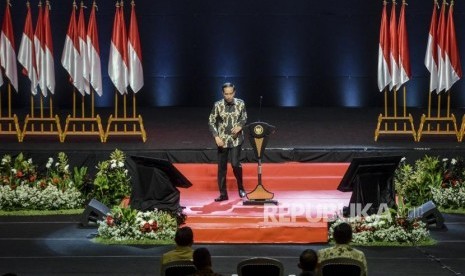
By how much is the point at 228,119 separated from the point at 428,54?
17.1 feet

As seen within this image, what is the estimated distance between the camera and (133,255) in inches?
537

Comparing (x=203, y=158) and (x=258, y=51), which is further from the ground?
(x=258, y=51)

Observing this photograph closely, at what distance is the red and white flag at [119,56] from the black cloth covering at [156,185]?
4110mm

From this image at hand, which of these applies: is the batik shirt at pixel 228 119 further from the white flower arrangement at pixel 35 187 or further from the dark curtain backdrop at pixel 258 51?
the dark curtain backdrop at pixel 258 51

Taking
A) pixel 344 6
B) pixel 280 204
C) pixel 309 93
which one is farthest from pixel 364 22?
pixel 280 204

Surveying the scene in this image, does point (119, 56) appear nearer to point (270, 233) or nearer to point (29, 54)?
point (29, 54)

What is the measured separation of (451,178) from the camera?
55.1ft

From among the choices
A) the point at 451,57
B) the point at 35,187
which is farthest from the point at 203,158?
the point at 451,57

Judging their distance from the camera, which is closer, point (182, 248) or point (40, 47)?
point (182, 248)

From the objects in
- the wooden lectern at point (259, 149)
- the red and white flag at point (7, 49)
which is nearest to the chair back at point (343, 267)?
the wooden lectern at point (259, 149)

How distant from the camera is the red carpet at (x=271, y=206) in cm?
1446

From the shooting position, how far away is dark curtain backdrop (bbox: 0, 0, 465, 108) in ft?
77.5

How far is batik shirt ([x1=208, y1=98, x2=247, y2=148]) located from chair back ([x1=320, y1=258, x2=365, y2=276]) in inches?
273

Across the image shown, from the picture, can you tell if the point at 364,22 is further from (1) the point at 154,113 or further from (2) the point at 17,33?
(2) the point at 17,33
